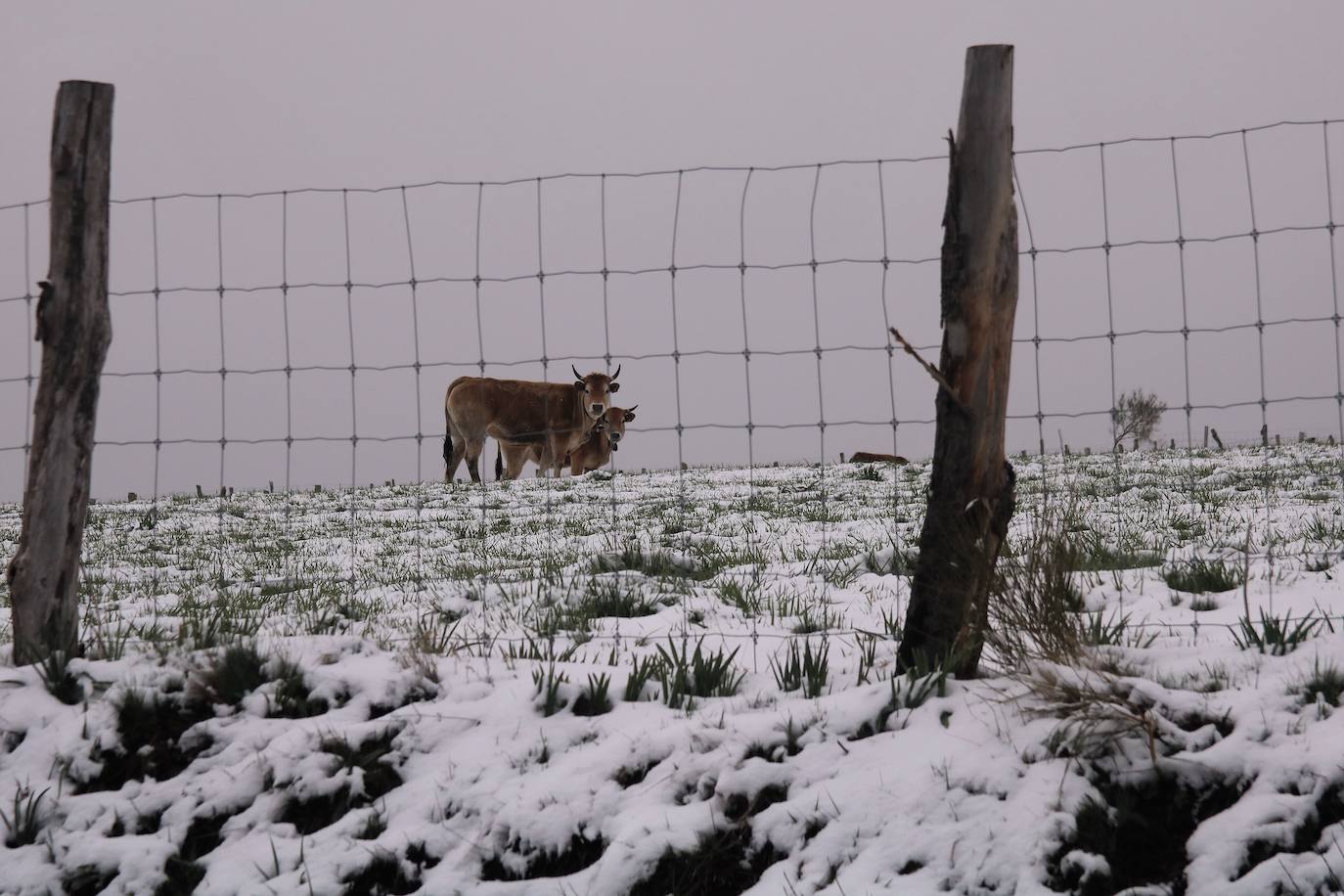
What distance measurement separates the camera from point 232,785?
11.6ft

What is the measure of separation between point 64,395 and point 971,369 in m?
3.33

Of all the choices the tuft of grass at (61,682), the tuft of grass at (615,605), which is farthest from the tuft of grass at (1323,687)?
the tuft of grass at (61,682)

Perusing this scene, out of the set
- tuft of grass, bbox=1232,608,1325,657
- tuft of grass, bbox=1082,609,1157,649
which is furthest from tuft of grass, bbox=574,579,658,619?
tuft of grass, bbox=1232,608,1325,657

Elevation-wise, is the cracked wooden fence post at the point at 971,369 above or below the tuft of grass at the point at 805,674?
above

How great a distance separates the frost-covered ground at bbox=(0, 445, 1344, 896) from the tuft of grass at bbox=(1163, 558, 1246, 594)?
25 millimetres

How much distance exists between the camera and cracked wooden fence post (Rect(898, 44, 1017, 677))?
3773 millimetres

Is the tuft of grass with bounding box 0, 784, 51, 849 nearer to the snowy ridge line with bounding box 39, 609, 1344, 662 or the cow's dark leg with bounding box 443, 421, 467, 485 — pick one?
the snowy ridge line with bounding box 39, 609, 1344, 662

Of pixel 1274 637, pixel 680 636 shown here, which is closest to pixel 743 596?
pixel 680 636

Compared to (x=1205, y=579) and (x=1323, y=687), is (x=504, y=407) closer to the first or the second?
(x=1205, y=579)

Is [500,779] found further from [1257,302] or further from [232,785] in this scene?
[1257,302]

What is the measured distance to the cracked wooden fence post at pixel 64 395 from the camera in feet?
14.5

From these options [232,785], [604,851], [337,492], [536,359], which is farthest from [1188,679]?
[337,492]

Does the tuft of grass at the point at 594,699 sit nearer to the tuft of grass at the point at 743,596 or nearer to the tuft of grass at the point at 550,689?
the tuft of grass at the point at 550,689

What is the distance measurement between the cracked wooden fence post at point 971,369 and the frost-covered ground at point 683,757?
0.18 metres
